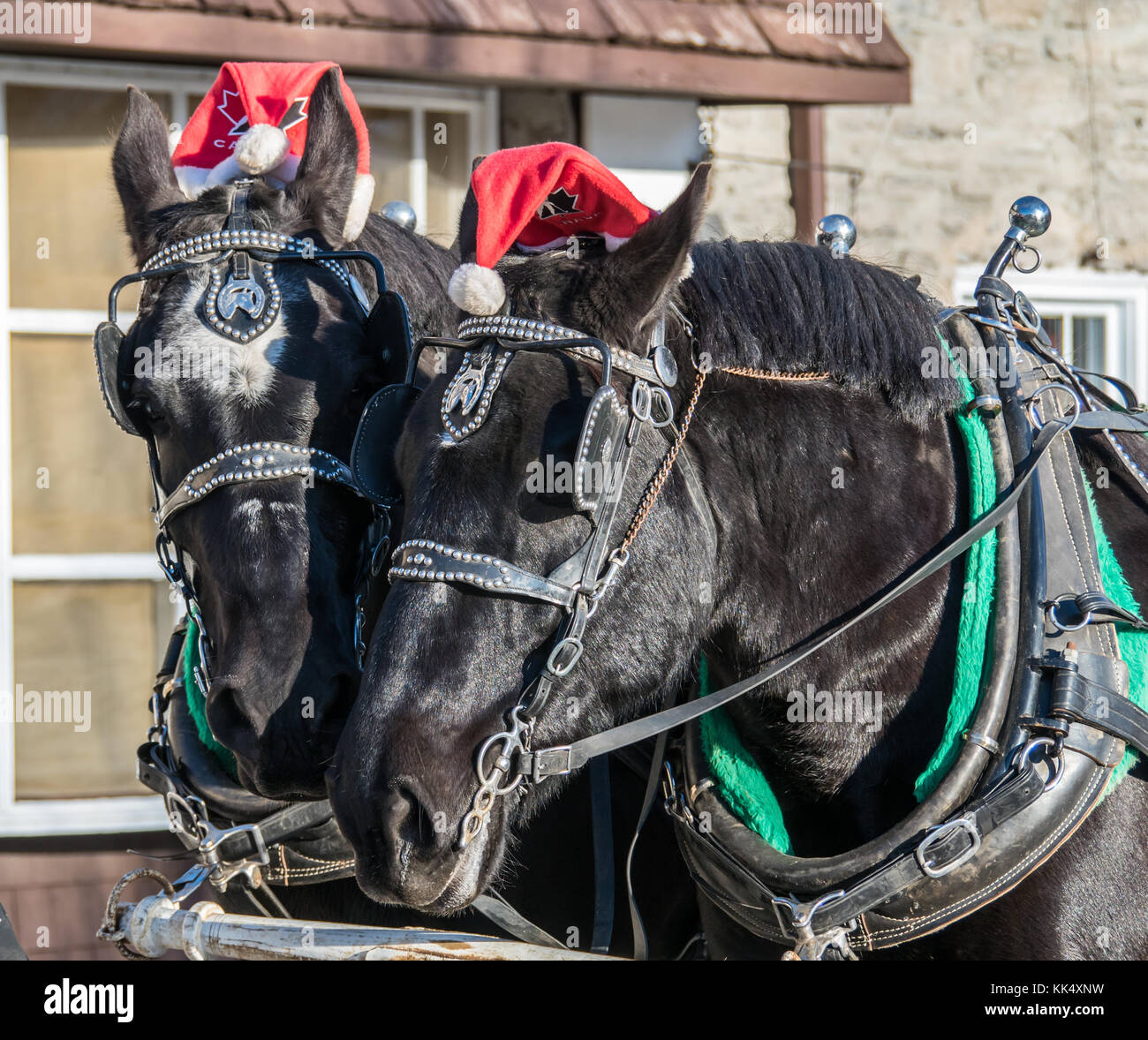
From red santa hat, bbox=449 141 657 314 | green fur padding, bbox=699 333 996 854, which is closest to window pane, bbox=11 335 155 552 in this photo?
red santa hat, bbox=449 141 657 314

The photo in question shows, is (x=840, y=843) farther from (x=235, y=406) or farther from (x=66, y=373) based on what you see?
(x=66, y=373)

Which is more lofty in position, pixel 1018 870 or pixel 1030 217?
pixel 1030 217

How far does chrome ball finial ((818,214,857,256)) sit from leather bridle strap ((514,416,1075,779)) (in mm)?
527

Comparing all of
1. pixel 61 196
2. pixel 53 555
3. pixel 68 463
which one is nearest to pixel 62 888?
pixel 53 555

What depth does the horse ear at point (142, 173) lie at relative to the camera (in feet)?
8.43

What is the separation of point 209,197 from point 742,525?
1.31 metres

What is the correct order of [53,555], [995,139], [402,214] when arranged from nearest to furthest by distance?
[402,214] → [53,555] → [995,139]

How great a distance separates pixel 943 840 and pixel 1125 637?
0.42 metres

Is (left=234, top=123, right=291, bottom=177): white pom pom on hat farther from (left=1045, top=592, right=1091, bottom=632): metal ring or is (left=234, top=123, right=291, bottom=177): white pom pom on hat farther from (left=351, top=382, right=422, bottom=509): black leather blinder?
(left=1045, top=592, right=1091, bottom=632): metal ring

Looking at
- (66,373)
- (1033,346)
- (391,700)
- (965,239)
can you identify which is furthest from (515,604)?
(965,239)

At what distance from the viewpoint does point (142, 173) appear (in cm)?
262

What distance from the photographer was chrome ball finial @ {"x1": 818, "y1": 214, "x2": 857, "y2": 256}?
7.49 ft

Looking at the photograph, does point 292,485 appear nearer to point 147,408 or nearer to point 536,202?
point 147,408

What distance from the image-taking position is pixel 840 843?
1.97 meters
